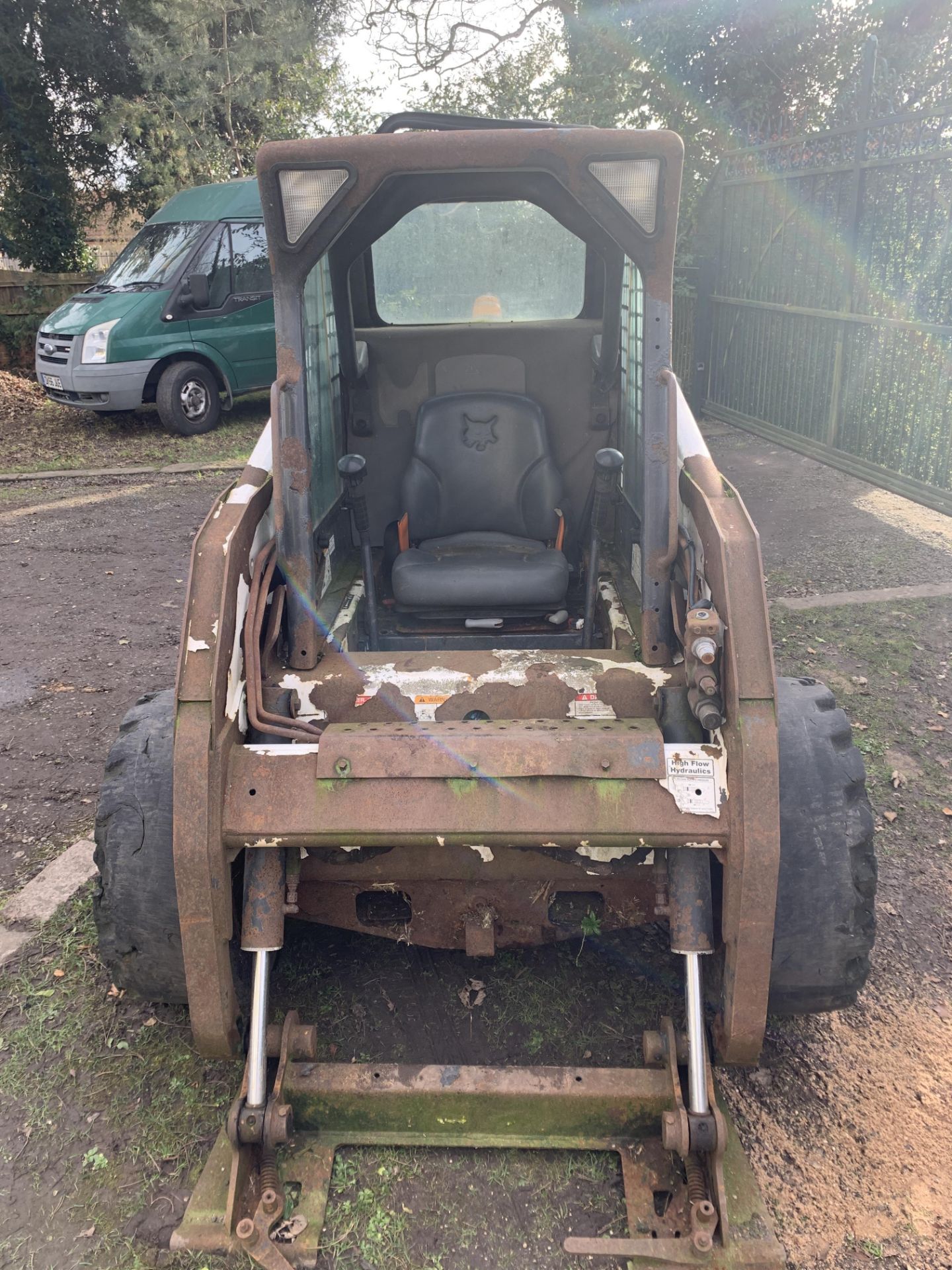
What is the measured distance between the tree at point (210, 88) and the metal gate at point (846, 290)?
8550 millimetres

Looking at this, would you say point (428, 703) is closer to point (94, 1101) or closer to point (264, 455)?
point (264, 455)

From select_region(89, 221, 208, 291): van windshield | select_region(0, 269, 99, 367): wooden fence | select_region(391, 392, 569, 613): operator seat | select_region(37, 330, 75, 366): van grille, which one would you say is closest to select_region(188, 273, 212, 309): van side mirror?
select_region(89, 221, 208, 291): van windshield

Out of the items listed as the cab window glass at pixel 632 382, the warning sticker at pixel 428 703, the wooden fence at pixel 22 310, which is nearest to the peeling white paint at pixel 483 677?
the warning sticker at pixel 428 703

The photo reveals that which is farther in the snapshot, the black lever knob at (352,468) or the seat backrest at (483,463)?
the seat backrest at (483,463)

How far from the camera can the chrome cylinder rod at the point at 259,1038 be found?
2113mm

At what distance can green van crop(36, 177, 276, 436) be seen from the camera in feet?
32.3

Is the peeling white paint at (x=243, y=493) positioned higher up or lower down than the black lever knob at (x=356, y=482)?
higher up

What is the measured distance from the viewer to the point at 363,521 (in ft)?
11.8

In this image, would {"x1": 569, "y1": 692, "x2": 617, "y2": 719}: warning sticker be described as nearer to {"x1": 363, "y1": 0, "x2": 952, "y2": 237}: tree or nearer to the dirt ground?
the dirt ground

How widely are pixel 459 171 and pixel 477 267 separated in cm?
136

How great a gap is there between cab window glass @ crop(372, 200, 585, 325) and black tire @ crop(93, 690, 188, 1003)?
2643 millimetres

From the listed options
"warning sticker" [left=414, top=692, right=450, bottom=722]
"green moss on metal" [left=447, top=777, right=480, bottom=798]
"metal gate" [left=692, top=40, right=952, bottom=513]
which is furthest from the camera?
"metal gate" [left=692, top=40, right=952, bottom=513]

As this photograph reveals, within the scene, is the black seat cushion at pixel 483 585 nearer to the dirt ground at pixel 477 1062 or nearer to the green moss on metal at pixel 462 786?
the dirt ground at pixel 477 1062

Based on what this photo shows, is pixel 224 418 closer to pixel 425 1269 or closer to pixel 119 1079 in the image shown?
pixel 119 1079
